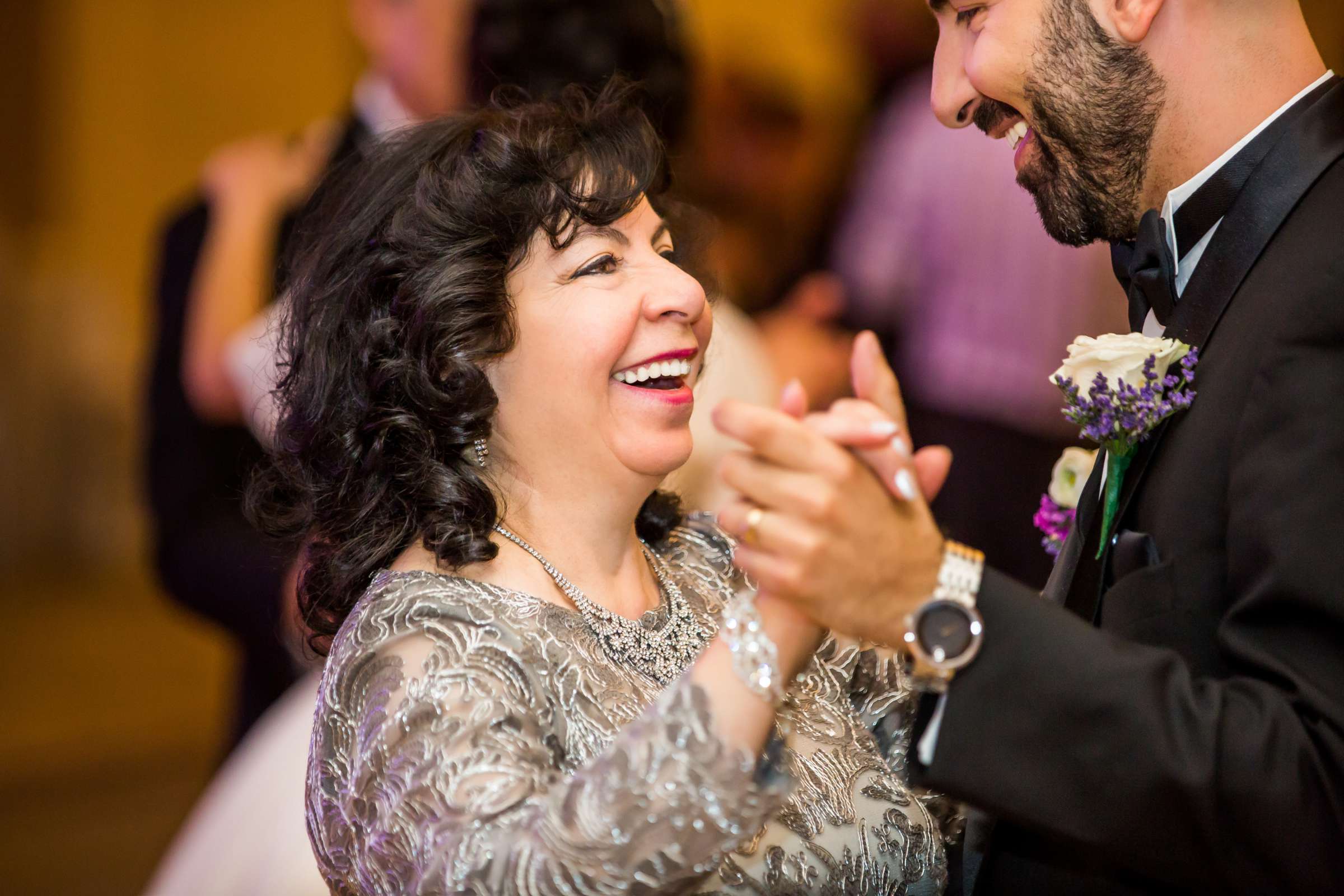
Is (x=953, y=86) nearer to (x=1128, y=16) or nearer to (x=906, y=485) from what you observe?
(x=1128, y=16)

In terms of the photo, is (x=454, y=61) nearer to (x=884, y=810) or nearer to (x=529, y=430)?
(x=529, y=430)

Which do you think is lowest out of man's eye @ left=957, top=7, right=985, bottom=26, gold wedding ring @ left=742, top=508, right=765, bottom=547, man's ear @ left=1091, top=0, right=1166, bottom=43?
gold wedding ring @ left=742, top=508, right=765, bottom=547

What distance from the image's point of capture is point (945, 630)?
1244 mm

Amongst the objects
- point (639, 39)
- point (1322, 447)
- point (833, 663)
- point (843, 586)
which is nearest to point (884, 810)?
point (833, 663)

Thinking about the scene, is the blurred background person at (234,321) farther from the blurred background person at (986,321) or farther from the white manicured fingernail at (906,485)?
the white manicured fingernail at (906,485)

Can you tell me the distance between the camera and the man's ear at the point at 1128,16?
1.53 meters

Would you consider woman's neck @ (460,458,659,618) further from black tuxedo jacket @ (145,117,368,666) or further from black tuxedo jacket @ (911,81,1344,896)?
black tuxedo jacket @ (145,117,368,666)

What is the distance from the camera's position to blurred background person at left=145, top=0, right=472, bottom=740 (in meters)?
2.96

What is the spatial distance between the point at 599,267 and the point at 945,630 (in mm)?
762

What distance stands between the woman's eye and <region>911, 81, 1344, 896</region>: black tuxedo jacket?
74 centimetres

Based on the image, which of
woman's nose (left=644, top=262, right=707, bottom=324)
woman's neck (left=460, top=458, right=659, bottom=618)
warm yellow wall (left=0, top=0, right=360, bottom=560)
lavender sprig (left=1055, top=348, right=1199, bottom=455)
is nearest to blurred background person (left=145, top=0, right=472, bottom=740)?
woman's neck (left=460, top=458, right=659, bottom=618)

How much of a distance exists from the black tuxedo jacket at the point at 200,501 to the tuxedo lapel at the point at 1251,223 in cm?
200

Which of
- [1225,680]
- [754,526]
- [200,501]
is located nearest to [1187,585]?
[1225,680]

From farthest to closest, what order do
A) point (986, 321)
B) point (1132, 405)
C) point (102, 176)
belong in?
point (102, 176), point (986, 321), point (1132, 405)
